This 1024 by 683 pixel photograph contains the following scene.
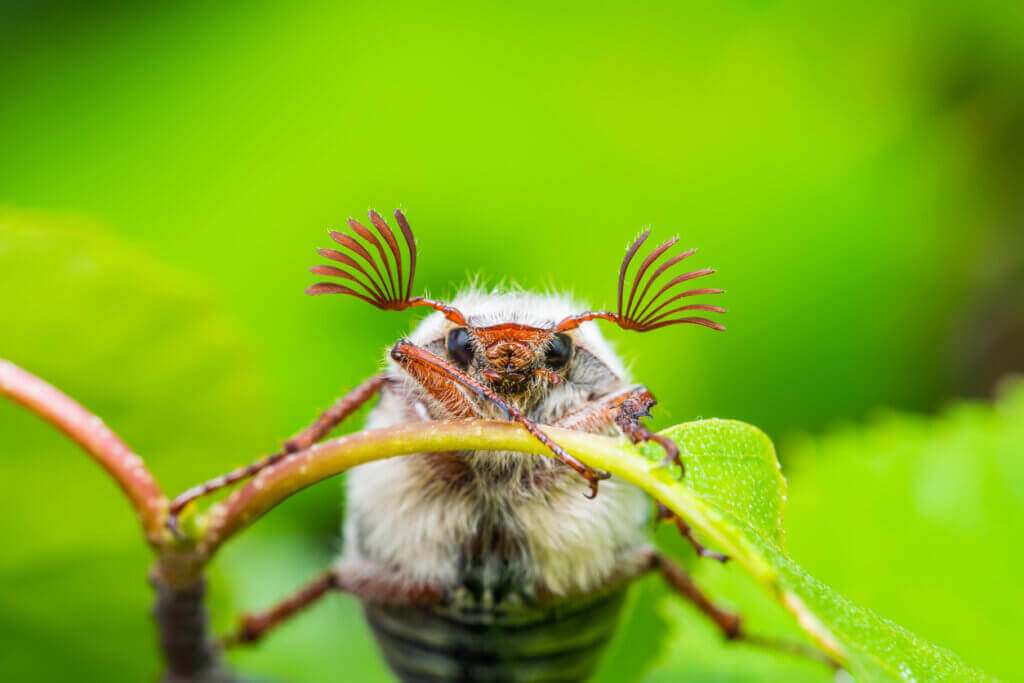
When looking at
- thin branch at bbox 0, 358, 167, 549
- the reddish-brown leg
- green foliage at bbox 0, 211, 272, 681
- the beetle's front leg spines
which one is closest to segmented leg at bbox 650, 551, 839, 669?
the reddish-brown leg

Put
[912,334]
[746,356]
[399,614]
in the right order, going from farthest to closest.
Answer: [912,334] → [746,356] → [399,614]

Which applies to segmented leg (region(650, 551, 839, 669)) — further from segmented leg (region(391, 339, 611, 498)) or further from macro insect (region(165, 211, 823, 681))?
segmented leg (region(391, 339, 611, 498))

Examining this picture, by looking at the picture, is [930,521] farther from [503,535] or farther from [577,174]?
[577,174]

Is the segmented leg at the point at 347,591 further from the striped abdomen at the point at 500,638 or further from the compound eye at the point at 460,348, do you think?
the compound eye at the point at 460,348

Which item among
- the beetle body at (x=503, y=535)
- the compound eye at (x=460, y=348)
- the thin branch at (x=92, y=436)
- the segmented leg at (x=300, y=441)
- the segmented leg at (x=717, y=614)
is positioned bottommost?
the segmented leg at (x=717, y=614)

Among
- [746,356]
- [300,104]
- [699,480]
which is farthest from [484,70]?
[699,480]

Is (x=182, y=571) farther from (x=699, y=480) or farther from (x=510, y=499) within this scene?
(x=699, y=480)

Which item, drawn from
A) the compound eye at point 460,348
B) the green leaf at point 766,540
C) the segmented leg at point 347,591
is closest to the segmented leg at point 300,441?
the compound eye at point 460,348
